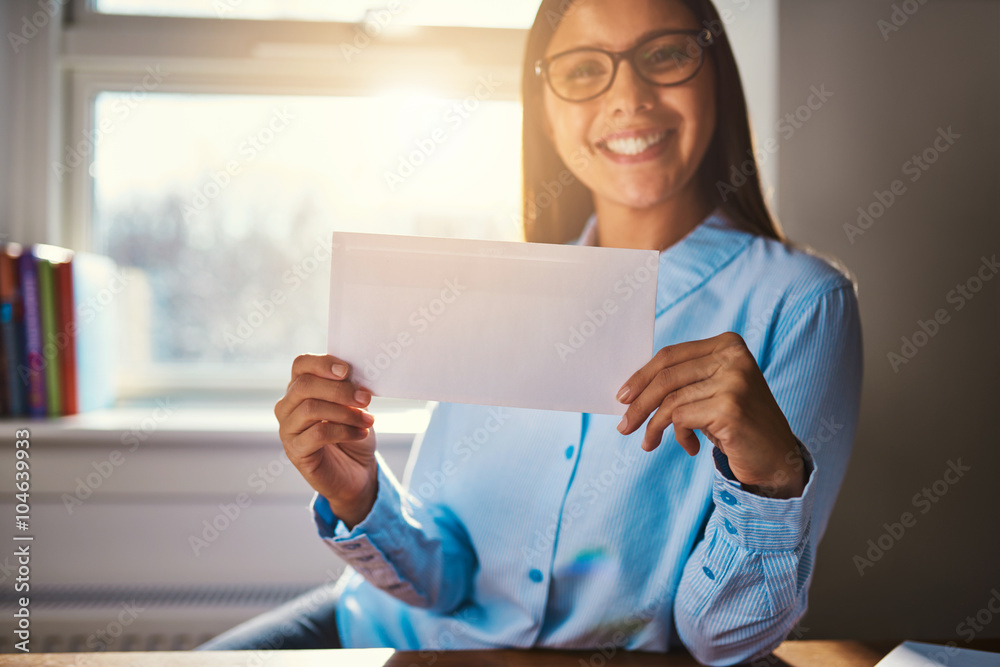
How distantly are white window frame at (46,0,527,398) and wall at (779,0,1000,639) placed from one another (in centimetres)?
66

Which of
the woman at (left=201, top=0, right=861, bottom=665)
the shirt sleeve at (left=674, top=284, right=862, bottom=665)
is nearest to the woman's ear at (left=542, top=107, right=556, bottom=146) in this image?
the woman at (left=201, top=0, right=861, bottom=665)

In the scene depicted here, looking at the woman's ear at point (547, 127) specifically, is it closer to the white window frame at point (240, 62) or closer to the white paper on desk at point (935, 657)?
the white window frame at point (240, 62)

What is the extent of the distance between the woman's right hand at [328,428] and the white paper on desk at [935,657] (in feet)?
1.83

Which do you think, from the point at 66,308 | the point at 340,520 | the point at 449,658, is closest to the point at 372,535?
the point at 340,520

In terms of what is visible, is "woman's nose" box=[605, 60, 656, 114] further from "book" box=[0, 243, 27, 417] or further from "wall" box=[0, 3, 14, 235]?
"wall" box=[0, 3, 14, 235]

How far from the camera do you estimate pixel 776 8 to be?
119 cm

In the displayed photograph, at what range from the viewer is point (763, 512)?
0.59 m

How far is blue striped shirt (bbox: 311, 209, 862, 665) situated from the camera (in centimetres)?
68

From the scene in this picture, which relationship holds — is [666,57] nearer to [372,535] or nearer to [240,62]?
[372,535]

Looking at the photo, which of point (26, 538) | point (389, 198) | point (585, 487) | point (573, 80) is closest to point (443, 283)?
point (585, 487)

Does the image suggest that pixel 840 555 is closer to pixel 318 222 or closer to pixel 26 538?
pixel 318 222

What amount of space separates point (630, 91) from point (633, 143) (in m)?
0.07

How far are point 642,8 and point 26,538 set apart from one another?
56.9 inches

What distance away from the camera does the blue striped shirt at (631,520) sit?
0.68 meters
